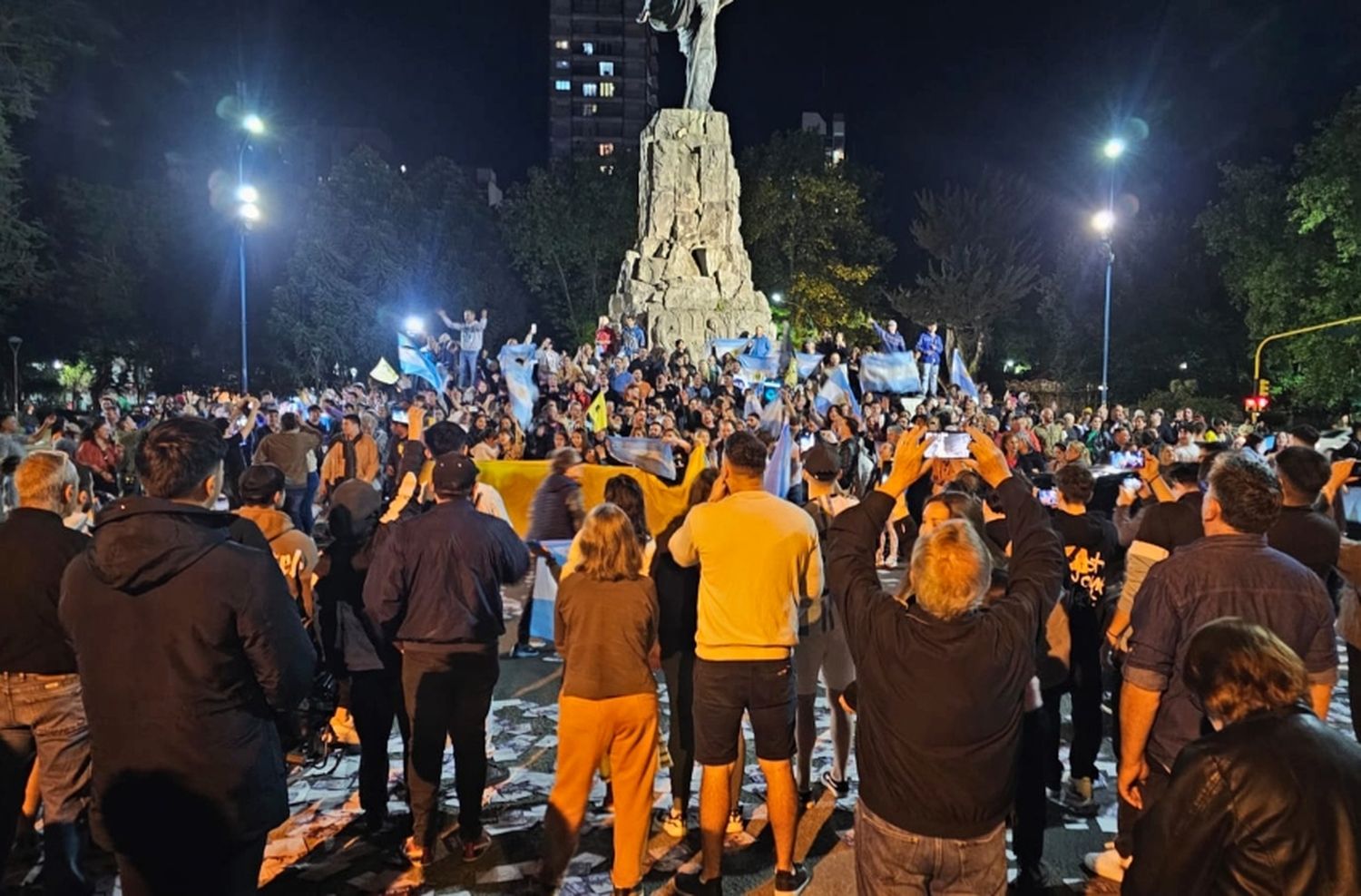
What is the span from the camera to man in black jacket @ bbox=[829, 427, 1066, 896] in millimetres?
2689

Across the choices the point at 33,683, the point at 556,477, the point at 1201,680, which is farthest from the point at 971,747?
the point at 556,477

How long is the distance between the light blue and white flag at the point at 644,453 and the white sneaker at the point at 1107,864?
7660 mm

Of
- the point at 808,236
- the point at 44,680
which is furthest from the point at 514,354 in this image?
the point at 808,236

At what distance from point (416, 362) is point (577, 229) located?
32.0m

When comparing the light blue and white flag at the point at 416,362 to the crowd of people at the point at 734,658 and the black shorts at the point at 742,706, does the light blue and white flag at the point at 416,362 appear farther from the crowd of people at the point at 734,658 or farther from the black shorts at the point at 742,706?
the black shorts at the point at 742,706

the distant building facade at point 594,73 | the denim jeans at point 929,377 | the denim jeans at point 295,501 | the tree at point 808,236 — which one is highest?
the distant building facade at point 594,73

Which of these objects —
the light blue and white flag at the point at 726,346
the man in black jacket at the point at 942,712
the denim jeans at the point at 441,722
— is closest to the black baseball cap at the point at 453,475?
the denim jeans at the point at 441,722

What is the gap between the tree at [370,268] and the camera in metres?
45.2

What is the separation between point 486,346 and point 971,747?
47.8 m

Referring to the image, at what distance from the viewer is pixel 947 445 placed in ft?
10.3

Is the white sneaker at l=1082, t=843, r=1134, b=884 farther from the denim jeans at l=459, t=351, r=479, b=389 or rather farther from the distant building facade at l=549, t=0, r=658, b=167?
the distant building facade at l=549, t=0, r=658, b=167

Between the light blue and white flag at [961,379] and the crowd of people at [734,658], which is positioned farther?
the light blue and white flag at [961,379]

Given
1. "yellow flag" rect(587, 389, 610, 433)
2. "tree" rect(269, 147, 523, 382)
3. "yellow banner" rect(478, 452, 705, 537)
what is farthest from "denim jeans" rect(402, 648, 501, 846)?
"tree" rect(269, 147, 523, 382)

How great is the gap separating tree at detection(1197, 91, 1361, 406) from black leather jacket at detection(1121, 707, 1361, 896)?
93.7 feet
